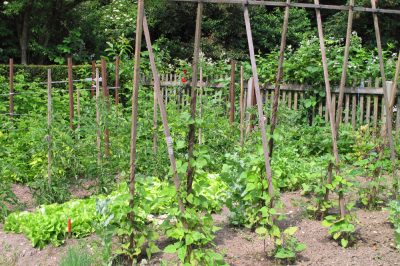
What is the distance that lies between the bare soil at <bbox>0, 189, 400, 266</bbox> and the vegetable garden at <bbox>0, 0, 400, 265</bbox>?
Result: 0.03 meters

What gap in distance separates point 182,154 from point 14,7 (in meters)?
11.2

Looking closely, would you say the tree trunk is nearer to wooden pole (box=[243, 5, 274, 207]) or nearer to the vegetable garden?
the vegetable garden

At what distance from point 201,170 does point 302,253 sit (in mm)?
1210

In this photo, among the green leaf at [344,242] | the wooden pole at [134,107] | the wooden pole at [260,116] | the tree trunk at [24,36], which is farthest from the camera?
the tree trunk at [24,36]

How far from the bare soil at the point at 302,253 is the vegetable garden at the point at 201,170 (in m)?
0.03

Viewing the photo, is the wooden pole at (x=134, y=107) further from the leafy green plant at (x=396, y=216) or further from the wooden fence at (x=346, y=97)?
the wooden fence at (x=346, y=97)

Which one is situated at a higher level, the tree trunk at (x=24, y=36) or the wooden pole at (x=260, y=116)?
the tree trunk at (x=24, y=36)

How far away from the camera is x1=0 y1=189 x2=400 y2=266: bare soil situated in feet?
15.6

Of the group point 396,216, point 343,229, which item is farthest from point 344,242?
point 396,216

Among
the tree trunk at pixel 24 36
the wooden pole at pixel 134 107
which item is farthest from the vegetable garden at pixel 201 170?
the tree trunk at pixel 24 36

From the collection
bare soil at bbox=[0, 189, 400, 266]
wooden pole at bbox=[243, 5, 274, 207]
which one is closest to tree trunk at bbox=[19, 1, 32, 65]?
bare soil at bbox=[0, 189, 400, 266]

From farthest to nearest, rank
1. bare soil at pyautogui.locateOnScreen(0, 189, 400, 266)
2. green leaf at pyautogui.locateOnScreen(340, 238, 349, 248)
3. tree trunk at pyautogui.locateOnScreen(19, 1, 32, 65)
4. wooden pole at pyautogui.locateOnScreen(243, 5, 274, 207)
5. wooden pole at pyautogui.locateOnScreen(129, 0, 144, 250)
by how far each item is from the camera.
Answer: tree trunk at pyautogui.locateOnScreen(19, 1, 32, 65) → green leaf at pyautogui.locateOnScreen(340, 238, 349, 248) → bare soil at pyautogui.locateOnScreen(0, 189, 400, 266) → wooden pole at pyautogui.locateOnScreen(243, 5, 274, 207) → wooden pole at pyautogui.locateOnScreen(129, 0, 144, 250)

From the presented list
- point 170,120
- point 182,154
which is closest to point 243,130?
point 170,120

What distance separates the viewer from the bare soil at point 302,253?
4.77 m
